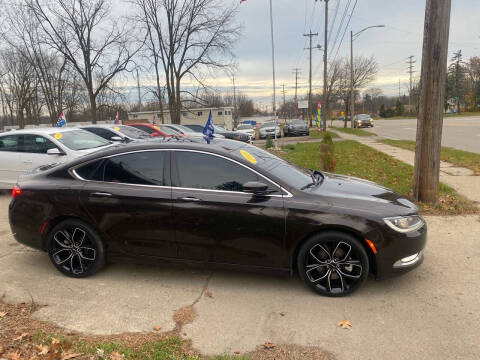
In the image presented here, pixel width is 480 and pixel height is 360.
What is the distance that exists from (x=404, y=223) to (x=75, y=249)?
3.54 m

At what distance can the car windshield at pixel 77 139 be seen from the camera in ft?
25.7

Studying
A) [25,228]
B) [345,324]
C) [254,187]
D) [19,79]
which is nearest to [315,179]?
[254,187]

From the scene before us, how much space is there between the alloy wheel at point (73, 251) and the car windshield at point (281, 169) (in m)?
1.95

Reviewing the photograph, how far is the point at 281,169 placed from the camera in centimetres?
398

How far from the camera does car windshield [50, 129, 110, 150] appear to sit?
7.84m

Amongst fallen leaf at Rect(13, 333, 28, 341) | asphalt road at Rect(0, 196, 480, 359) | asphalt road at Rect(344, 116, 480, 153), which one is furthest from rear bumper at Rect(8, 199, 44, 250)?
asphalt road at Rect(344, 116, 480, 153)

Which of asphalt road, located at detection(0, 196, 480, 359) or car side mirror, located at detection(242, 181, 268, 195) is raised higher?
car side mirror, located at detection(242, 181, 268, 195)

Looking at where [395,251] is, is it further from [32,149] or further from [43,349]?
[32,149]

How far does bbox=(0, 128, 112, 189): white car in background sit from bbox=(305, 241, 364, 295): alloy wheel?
6.09 meters

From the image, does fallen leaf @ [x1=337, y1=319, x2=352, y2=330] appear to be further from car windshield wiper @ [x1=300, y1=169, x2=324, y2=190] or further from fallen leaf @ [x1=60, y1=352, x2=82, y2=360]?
fallen leaf @ [x1=60, y1=352, x2=82, y2=360]

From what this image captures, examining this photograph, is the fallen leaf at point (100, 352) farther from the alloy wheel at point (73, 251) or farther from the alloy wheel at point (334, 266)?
the alloy wheel at point (334, 266)

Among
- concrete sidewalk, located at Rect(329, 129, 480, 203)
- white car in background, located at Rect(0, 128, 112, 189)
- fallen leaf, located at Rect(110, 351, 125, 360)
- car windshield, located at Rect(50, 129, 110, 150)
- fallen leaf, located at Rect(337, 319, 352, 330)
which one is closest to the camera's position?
fallen leaf, located at Rect(110, 351, 125, 360)

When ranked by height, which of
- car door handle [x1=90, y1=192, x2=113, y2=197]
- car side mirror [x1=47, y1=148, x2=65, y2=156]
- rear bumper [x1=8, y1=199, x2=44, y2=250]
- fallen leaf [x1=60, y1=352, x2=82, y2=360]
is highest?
car side mirror [x1=47, y1=148, x2=65, y2=156]

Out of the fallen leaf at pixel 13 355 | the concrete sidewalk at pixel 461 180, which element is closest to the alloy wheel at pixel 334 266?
the fallen leaf at pixel 13 355
